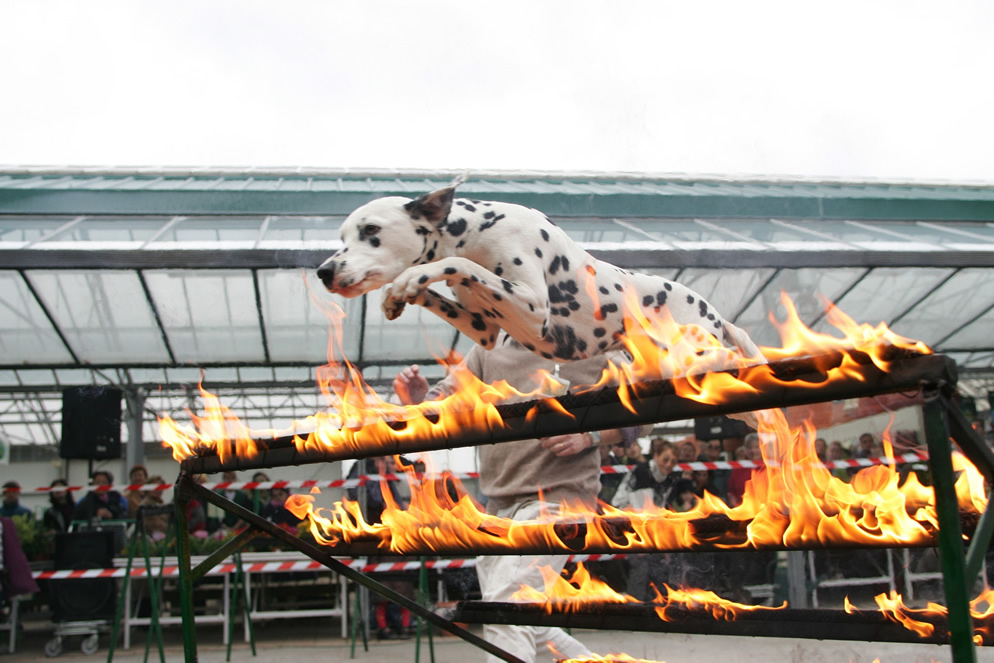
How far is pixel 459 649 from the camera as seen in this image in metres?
6.69

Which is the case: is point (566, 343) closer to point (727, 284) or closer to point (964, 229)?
point (727, 284)

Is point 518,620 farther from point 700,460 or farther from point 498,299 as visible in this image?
point 700,460

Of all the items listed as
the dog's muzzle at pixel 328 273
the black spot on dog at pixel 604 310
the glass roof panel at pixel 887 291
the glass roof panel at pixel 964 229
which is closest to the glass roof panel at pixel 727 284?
the glass roof panel at pixel 887 291

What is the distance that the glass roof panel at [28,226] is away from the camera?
7.77 metres

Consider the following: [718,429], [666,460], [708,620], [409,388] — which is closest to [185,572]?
[409,388]

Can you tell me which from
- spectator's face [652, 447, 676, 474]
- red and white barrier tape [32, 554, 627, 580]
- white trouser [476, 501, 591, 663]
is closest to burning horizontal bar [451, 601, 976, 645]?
white trouser [476, 501, 591, 663]

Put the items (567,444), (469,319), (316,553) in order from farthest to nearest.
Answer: (567,444) < (316,553) < (469,319)

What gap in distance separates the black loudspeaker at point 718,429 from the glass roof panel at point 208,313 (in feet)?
15.9

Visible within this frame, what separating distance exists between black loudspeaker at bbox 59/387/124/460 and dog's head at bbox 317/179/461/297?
724cm

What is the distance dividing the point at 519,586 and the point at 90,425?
6.72m

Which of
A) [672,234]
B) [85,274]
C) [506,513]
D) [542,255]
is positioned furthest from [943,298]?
[85,274]

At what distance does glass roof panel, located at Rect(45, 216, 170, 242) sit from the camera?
794 centimetres

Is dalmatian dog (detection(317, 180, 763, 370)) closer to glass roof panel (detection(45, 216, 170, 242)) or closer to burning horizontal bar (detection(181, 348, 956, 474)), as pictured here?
burning horizontal bar (detection(181, 348, 956, 474))

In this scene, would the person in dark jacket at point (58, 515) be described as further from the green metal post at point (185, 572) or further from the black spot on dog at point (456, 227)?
the black spot on dog at point (456, 227)
